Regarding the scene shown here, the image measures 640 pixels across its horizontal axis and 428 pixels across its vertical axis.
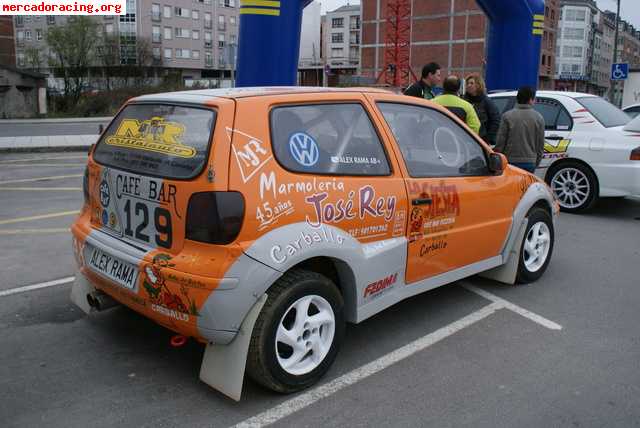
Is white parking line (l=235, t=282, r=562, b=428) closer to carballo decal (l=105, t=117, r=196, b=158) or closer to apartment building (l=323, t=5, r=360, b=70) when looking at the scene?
carballo decal (l=105, t=117, r=196, b=158)

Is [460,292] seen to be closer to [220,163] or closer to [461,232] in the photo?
[461,232]

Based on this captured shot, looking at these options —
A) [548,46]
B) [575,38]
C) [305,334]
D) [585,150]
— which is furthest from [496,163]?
[575,38]

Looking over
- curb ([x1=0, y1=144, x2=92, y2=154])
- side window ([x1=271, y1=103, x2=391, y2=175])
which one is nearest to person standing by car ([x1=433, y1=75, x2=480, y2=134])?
side window ([x1=271, y1=103, x2=391, y2=175])

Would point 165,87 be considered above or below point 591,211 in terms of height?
above

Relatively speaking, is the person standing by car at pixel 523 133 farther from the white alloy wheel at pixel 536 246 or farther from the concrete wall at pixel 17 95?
the concrete wall at pixel 17 95

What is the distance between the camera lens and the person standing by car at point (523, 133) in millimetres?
6652

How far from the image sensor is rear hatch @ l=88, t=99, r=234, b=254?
3.04 m

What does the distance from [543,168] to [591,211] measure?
0.95 m

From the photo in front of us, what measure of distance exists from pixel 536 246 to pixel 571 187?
3588 mm

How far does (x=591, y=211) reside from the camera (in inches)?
341

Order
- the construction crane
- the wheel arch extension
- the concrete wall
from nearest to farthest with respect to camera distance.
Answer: the wheel arch extension < the concrete wall < the construction crane

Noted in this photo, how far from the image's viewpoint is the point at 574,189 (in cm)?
841

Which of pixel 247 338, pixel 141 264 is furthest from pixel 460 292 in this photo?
pixel 141 264

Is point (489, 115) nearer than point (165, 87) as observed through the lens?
Answer: Yes
